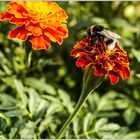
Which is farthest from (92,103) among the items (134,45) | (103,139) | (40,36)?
(40,36)

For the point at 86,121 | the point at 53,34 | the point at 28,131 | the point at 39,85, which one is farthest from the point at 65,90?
the point at 53,34

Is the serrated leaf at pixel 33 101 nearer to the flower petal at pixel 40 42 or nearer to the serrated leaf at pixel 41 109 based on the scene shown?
the serrated leaf at pixel 41 109

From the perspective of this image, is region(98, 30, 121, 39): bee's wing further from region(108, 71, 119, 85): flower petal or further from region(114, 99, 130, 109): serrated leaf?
region(114, 99, 130, 109): serrated leaf

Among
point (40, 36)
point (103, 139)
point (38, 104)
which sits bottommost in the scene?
point (103, 139)

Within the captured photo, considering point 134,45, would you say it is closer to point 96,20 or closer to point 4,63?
point 96,20

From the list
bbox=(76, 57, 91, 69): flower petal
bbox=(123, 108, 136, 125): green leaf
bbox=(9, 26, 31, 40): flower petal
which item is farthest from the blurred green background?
bbox=(76, 57, 91, 69): flower petal

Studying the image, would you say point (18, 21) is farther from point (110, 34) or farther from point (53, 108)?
point (53, 108)
